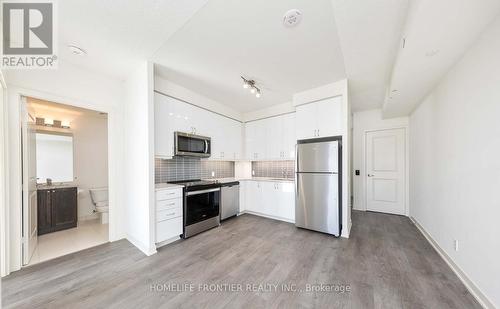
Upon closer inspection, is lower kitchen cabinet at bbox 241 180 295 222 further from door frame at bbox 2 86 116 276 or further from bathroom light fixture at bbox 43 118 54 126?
bathroom light fixture at bbox 43 118 54 126

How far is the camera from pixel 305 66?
256cm

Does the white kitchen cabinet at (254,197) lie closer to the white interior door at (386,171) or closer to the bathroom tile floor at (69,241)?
the bathroom tile floor at (69,241)

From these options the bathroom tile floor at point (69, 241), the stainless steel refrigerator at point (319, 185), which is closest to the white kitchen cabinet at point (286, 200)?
the stainless steel refrigerator at point (319, 185)

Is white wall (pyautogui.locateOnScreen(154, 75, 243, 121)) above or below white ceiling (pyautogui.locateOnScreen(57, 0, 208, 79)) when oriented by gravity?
below

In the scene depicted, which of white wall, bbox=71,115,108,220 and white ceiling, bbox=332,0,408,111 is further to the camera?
white wall, bbox=71,115,108,220

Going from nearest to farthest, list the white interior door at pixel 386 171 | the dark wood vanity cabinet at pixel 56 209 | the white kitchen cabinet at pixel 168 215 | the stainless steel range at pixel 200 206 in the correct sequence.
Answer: the white kitchen cabinet at pixel 168 215, the stainless steel range at pixel 200 206, the dark wood vanity cabinet at pixel 56 209, the white interior door at pixel 386 171

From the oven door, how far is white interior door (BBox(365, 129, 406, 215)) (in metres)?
3.85

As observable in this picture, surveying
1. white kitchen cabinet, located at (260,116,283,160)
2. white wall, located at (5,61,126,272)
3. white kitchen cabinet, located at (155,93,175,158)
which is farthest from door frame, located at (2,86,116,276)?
white kitchen cabinet, located at (260,116,283,160)

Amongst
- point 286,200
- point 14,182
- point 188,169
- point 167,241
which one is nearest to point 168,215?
point 167,241

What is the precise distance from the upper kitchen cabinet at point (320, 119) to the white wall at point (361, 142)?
7.06 feet

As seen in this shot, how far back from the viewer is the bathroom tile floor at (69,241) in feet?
8.02

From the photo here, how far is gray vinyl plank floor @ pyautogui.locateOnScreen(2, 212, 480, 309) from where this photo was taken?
1646 millimetres

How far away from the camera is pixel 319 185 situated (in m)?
3.16

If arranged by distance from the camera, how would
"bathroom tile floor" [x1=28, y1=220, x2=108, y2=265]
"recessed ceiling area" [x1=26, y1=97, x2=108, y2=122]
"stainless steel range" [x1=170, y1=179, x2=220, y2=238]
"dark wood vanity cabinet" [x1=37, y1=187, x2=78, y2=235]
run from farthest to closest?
"recessed ceiling area" [x1=26, y1=97, x2=108, y2=122], "dark wood vanity cabinet" [x1=37, y1=187, x2=78, y2=235], "stainless steel range" [x1=170, y1=179, x2=220, y2=238], "bathroom tile floor" [x1=28, y1=220, x2=108, y2=265]
